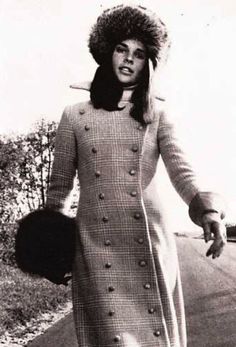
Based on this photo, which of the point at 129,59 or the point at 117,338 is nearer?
the point at 117,338

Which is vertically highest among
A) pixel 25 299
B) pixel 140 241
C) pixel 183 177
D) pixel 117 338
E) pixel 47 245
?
pixel 183 177

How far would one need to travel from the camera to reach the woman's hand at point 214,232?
10.0 feet

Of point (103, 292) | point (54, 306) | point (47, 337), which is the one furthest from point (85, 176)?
point (54, 306)

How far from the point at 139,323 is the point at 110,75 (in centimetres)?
117

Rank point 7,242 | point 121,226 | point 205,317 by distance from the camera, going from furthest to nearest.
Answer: point 7,242 → point 205,317 → point 121,226

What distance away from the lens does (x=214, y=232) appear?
3119mm

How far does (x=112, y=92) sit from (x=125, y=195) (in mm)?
526

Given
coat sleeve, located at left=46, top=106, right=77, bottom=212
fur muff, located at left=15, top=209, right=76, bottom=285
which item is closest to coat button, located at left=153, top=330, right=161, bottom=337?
fur muff, located at left=15, top=209, right=76, bottom=285

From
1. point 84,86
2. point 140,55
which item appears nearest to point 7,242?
point 84,86

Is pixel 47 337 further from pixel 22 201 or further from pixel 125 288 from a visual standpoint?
pixel 22 201

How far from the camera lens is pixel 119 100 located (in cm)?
359

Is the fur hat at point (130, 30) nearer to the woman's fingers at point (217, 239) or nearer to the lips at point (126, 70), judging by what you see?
the lips at point (126, 70)

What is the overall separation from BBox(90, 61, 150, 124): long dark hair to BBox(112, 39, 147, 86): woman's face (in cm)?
3

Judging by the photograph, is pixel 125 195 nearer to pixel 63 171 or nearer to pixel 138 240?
pixel 138 240
